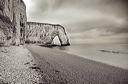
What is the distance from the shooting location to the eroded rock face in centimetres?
3947

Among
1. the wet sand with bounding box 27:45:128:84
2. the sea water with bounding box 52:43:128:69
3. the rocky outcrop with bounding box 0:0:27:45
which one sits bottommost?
the sea water with bounding box 52:43:128:69

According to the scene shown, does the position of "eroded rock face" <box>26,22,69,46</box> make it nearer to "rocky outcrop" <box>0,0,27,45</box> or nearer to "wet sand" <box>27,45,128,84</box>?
"rocky outcrop" <box>0,0,27,45</box>

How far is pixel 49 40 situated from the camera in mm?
43000

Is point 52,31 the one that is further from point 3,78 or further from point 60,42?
point 3,78

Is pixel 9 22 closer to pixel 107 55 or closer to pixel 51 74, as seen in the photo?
pixel 51 74

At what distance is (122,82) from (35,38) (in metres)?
40.3

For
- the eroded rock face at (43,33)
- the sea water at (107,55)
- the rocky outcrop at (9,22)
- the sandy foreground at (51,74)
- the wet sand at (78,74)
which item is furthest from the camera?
the eroded rock face at (43,33)

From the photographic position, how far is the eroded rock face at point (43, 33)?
A: 3947cm

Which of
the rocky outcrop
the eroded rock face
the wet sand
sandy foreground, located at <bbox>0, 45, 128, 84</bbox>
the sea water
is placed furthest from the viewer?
the eroded rock face

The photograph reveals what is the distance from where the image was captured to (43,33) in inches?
1674

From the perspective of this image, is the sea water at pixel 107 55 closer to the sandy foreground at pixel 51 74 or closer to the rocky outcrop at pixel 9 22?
the sandy foreground at pixel 51 74

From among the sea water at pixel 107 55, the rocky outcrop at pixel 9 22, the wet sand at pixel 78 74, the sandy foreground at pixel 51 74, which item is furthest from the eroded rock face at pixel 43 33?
the wet sand at pixel 78 74

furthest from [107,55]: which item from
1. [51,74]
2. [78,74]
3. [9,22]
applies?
[9,22]

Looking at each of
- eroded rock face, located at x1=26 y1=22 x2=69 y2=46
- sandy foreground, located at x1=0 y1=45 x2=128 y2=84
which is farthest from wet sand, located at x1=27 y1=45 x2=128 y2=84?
eroded rock face, located at x1=26 y1=22 x2=69 y2=46
